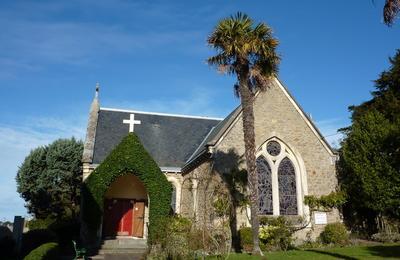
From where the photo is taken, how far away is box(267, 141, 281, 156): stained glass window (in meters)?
22.8

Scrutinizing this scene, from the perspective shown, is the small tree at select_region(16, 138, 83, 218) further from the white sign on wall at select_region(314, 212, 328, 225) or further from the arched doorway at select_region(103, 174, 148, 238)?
the white sign on wall at select_region(314, 212, 328, 225)

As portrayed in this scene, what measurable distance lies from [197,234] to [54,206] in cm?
2066

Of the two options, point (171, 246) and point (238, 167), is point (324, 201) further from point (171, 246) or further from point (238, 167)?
point (171, 246)

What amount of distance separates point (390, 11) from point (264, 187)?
1311 centimetres

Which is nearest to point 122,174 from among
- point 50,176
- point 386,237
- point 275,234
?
point 275,234

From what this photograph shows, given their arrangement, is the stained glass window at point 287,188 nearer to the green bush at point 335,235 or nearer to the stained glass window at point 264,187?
the stained glass window at point 264,187

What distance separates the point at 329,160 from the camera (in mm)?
23516

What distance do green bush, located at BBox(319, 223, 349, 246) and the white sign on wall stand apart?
53 centimetres

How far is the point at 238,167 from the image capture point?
70.3 feet

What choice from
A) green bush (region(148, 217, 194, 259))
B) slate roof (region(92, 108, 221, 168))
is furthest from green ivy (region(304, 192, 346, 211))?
slate roof (region(92, 108, 221, 168))

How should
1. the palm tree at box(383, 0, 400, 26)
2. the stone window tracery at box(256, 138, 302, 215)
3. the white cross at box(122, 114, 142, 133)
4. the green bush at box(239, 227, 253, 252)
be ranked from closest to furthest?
the palm tree at box(383, 0, 400, 26)
the green bush at box(239, 227, 253, 252)
the stone window tracery at box(256, 138, 302, 215)
the white cross at box(122, 114, 142, 133)

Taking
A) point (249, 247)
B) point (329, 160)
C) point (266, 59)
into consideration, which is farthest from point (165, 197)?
point (329, 160)

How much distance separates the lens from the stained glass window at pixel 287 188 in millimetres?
22078

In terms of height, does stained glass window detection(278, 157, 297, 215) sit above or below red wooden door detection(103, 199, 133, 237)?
above
